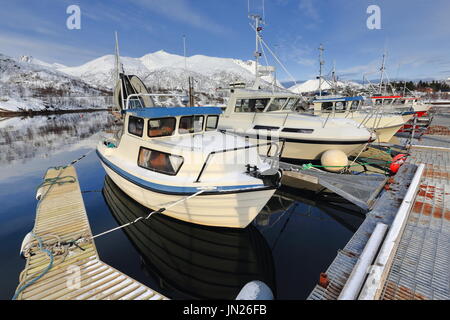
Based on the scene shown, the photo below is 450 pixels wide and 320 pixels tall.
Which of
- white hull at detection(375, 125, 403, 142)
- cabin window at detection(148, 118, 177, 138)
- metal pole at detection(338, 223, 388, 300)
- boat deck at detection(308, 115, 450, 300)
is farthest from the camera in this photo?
white hull at detection(375, 125, 403, 142)

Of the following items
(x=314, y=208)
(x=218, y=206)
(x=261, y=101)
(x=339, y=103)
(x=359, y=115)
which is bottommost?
(x=314, y=208)

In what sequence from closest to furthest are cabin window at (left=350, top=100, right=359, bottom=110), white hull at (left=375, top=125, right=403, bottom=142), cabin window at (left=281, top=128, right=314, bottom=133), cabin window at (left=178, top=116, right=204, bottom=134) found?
1. cabin window at (left=178, top=116, right=204, bottom=134)
2. cabin window at (left=281, top=128, right=314, bottom=133)
3. white hull at (left=375, top=125, right=403, bottom=142)
4. cabin window at (left=350, top=100, right=359, bottom=110)

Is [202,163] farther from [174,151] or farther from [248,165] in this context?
[248,165]

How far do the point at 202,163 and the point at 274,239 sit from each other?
3.12 m

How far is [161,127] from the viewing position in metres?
6.98

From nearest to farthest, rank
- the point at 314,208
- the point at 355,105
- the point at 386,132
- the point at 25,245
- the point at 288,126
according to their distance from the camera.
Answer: the point at 25,245
the point at 314,208
the point at 288,126
the point at 386,132
the point at 355,105

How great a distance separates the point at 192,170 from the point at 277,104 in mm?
7967

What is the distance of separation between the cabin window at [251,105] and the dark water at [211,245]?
529cm

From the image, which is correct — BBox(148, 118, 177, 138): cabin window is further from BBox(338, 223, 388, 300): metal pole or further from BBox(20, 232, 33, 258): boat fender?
BBox(338, 223, 388, 300): metal pole

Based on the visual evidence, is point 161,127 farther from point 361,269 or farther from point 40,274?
point 361,269

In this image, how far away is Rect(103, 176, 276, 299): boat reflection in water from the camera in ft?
15.9

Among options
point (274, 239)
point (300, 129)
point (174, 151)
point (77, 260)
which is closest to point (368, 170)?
point (300, 129)

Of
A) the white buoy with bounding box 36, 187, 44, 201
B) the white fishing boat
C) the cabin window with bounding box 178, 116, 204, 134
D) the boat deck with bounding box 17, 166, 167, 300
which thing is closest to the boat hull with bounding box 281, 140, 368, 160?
the white fishing boat

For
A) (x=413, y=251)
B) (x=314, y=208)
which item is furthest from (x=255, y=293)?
(x=314, y=208)
